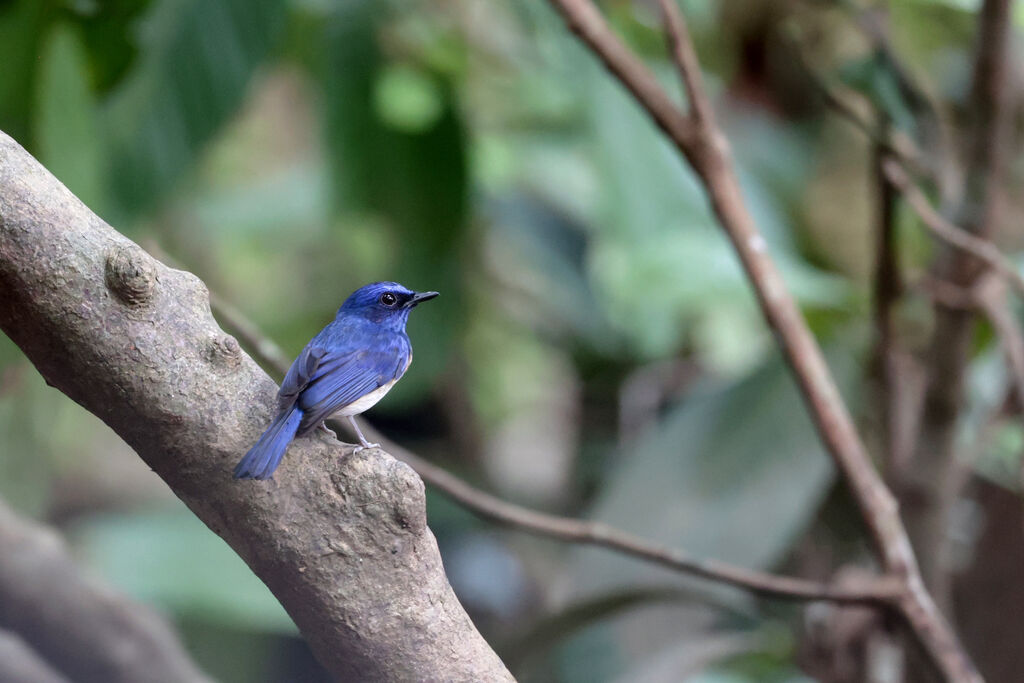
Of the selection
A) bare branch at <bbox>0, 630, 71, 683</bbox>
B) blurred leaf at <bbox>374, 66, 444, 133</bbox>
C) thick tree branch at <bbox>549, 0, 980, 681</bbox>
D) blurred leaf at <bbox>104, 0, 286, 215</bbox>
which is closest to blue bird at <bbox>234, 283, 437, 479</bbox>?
bare branch at <bbox>0, 630, 71, 683</bbox>

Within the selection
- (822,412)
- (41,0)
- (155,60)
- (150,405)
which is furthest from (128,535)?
(150,405)

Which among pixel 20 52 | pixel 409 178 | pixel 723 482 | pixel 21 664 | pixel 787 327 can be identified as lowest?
pixel 21 664

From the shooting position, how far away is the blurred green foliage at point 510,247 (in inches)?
64.1

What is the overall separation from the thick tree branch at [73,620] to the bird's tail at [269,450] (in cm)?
23

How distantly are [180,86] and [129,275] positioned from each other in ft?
4.09

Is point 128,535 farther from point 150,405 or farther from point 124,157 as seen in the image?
point 150,405

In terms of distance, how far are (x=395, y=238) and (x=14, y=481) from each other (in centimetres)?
121

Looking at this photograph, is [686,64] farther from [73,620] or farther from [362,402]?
[73,620]

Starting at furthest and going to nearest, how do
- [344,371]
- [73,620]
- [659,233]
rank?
[659,233], [73,620], [344,371]

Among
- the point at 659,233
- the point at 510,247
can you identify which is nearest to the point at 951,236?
the point at 659,233

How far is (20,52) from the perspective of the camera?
125cm

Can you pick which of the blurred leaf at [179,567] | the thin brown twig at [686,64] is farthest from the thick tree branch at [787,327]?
the blurred leaf at [179,567]

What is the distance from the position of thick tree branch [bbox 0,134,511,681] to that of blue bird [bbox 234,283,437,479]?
0.07ft

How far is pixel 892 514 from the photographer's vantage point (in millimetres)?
1335
